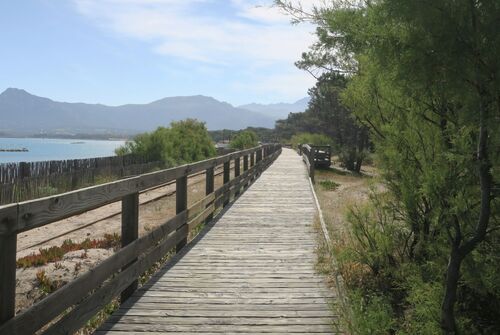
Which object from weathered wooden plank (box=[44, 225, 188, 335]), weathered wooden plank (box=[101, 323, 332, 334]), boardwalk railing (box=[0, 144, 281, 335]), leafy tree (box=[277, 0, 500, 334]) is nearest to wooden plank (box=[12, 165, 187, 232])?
boardwalk railing (box=[0, 144, 281, 335])

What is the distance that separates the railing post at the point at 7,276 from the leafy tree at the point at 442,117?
8.41ft

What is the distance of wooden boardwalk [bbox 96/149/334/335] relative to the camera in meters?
4.06

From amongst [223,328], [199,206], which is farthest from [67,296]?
[199,206]

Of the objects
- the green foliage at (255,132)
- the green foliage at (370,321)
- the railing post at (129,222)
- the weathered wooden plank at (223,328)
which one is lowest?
the weathered wooden plank at (223,328)

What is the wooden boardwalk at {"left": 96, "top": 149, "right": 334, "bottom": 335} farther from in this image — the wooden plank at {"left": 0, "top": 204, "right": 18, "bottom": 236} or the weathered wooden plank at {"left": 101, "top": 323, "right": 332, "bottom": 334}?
the wooden plank at {"left": 0, "top": 204, "right": 18, "bottom": 236}

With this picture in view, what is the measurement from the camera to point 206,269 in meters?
5.77

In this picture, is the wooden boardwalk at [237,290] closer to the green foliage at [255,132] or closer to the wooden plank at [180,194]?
the wooden plank at [180,194]

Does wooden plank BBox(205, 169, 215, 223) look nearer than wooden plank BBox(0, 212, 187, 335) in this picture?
No

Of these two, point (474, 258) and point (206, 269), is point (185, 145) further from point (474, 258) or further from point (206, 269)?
point (474, 258)

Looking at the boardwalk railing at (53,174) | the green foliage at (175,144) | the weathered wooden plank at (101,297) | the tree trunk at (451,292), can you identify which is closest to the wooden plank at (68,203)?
the weathered wooden plank at (101,297)

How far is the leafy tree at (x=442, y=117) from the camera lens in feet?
9.23

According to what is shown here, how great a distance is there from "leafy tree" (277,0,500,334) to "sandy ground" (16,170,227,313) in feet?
13.7

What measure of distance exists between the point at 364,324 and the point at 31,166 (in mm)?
17001

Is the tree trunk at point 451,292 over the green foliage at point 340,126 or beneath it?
beneath
